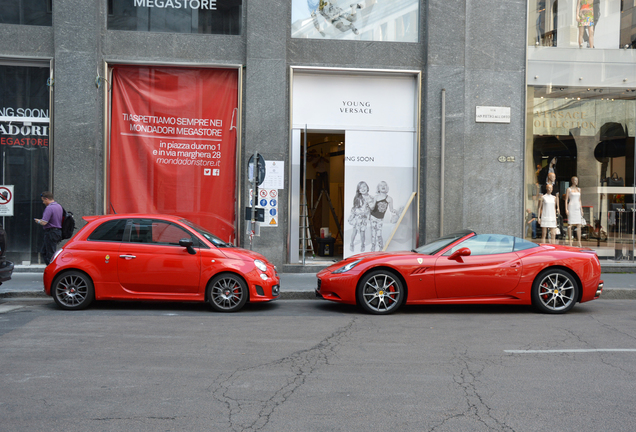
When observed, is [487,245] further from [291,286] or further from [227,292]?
[227,292]

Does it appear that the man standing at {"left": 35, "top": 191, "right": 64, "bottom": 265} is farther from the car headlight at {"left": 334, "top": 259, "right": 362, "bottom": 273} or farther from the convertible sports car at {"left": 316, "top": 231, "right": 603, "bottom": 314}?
the car headlight at {"left": 334, "top": 259, "right": 362, "bottom": 273}

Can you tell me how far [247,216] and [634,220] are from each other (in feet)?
33.2

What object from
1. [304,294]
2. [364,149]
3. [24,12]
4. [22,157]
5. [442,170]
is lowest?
[304,294]

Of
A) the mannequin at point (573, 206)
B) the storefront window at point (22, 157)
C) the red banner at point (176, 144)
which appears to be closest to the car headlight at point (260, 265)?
the red banner at point (176, 144)

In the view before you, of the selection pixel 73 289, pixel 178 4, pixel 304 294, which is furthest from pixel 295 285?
pixel 178 4

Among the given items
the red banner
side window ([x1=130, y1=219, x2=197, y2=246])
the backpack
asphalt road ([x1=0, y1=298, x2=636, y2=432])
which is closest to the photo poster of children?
the red banner

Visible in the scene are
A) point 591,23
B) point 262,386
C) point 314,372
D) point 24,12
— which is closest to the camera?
point 262,386

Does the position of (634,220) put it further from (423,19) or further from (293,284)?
(293,284)

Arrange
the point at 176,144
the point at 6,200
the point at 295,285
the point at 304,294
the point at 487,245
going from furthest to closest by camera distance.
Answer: the point at 176,144, the point at 6,200, the point at 295,285, the point at 304,294, the point at 487,245

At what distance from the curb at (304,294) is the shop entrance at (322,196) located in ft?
10.5

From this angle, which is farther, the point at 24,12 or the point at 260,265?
the point at 24,12

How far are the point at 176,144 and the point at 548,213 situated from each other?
9.50 m

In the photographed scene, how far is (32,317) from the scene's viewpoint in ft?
27.1

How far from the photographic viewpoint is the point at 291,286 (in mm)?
11305
